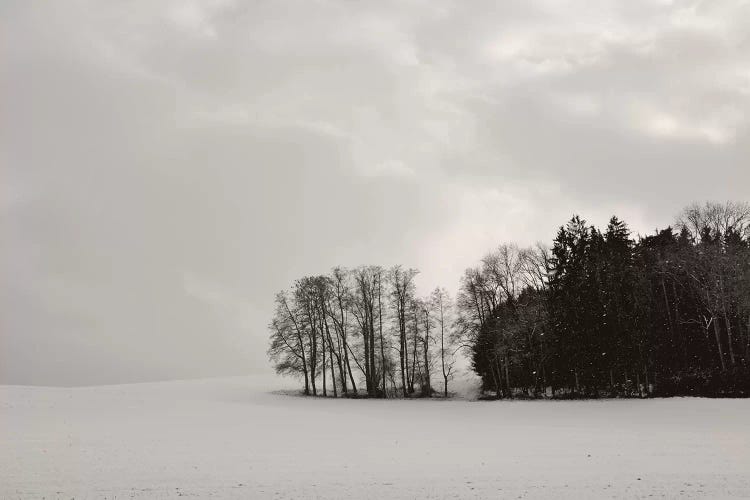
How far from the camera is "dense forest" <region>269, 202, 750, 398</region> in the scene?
52188mm

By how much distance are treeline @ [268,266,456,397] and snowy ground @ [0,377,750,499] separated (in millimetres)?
19230

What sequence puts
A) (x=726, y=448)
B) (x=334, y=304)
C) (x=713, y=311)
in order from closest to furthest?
1. (x=726, y=448)
2. (x=713, y=311)
3. (x=334, y=304)

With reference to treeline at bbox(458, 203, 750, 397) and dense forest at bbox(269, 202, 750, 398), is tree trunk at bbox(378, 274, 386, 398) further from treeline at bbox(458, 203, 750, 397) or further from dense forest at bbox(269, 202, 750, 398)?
treeline at bbox(458, 203, 750, 397)

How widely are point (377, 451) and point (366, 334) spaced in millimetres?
42017

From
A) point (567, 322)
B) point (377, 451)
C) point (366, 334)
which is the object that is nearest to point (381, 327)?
point (366, 334)

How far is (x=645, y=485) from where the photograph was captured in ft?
56.9

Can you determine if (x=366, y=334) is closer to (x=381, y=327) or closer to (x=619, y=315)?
(x=381, y=327)

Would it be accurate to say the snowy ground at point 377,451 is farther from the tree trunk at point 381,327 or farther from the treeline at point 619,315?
the tree trunk at point 381,327

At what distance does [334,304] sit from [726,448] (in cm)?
5147

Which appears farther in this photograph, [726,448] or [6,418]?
[6,418]

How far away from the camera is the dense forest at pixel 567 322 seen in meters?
52.2

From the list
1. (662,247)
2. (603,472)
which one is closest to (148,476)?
(603,472)

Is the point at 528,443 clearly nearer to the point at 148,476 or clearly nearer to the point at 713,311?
the point at 148,476

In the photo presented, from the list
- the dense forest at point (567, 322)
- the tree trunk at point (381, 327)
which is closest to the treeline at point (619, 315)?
the dense forest at point (567, 322)
